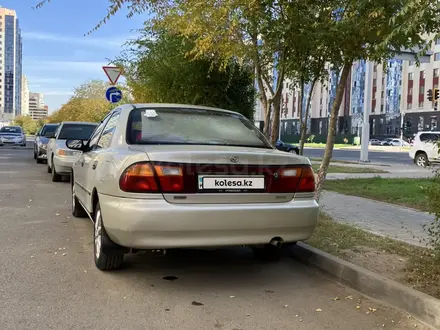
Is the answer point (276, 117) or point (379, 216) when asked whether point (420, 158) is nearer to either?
point (379, 216)

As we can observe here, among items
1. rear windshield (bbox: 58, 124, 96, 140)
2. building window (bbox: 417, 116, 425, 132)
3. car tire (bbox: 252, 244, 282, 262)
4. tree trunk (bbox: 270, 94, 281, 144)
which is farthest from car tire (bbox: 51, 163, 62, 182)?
building window (bbox: 417, 116, 425, 132)

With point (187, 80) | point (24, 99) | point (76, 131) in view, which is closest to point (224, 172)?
point (187, 80)

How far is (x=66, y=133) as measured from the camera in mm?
13312

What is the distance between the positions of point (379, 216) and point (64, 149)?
308 inches

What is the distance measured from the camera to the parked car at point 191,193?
4.04m

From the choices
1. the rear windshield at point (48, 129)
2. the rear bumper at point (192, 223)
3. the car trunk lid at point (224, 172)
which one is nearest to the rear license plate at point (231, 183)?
the car trunk lid at point (224, 172)

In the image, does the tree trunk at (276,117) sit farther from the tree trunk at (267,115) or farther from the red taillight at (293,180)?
the red taillight at (293,180)

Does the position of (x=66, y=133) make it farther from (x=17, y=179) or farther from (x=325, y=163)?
(x=325, y=163)

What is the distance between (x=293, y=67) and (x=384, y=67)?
1421 millimetres

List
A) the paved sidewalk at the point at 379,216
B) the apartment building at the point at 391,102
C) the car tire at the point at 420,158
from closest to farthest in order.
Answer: the paved sidewalk at the point at 379,216, the car tire at the point at 420,158, the apartment building at the point at 391,102

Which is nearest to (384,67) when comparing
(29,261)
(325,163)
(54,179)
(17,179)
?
(325,163)

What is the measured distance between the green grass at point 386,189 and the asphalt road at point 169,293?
206 inches

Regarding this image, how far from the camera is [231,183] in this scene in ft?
13.9

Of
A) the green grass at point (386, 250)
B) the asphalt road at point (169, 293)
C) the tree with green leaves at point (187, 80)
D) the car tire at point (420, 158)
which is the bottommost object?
the asphalt road at point (169, 293)
